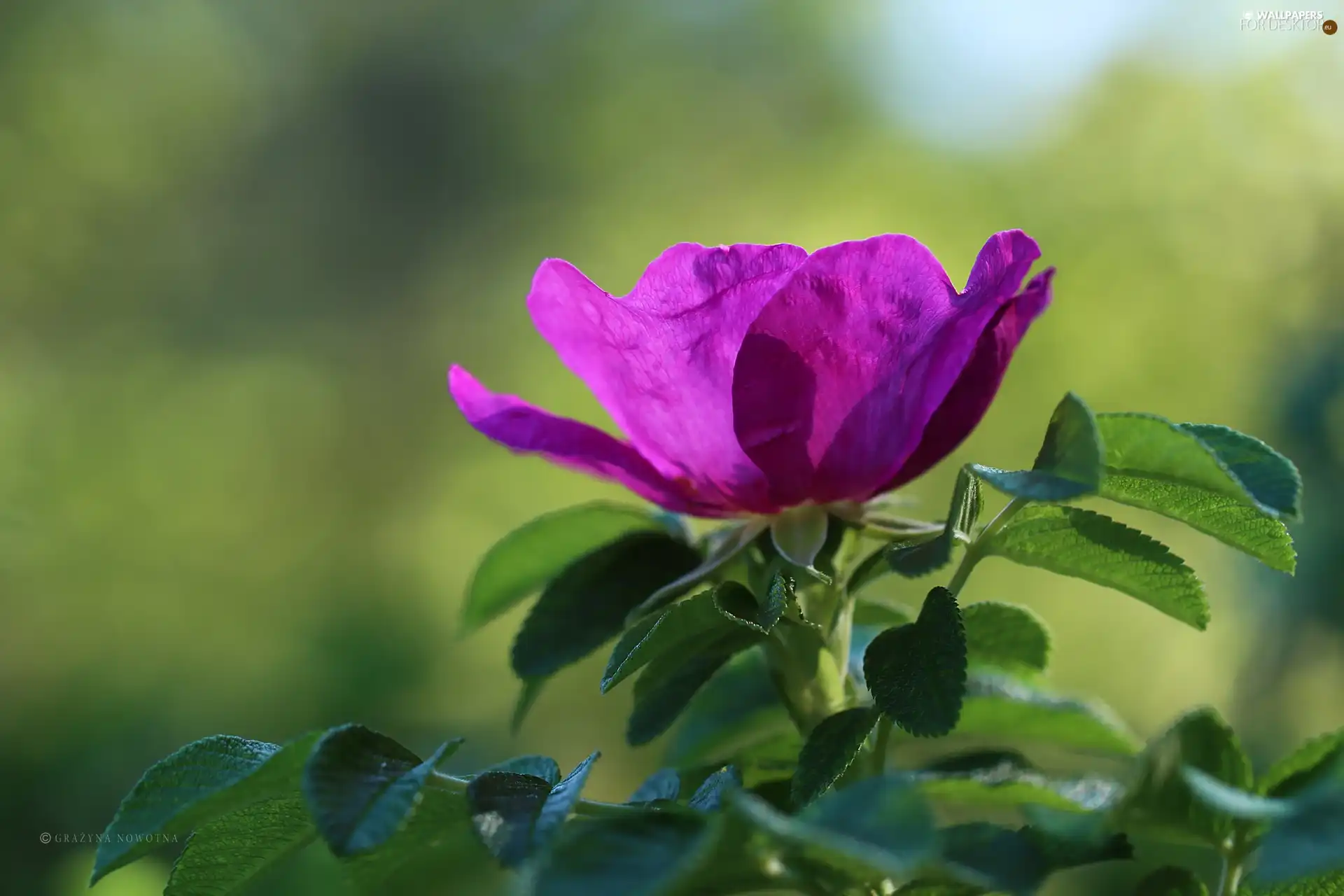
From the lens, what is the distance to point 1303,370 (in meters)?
1.80

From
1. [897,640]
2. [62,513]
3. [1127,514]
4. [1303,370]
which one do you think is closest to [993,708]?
[897,640]

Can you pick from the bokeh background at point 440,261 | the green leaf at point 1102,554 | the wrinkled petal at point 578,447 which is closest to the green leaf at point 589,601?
the wrinkled petal at point 578,447

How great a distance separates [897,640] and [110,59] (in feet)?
15.1

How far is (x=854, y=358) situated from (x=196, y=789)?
0.77 feet

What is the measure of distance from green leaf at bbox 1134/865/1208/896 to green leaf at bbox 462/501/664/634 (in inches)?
9.7

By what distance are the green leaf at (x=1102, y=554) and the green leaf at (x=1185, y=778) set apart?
58mm

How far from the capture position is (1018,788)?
386 millimetres

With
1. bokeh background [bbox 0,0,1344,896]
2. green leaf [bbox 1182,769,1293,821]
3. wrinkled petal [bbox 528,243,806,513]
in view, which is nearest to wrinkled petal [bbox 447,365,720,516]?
wrinkled petal [bbox 528,243,806,513]

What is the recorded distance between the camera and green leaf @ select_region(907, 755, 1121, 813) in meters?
0.37

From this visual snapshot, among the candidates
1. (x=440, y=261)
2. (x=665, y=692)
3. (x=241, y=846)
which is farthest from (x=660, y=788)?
(x=440, y=261)

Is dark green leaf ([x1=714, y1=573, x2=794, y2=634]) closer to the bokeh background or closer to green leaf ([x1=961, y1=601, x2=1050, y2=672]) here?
green leaf ([x1=961, y1=601, x2=1050, y2=672])

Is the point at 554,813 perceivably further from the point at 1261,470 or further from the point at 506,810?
the point at 1261,470

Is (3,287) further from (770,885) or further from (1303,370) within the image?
(770,885)

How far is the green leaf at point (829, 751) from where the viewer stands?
332mm
